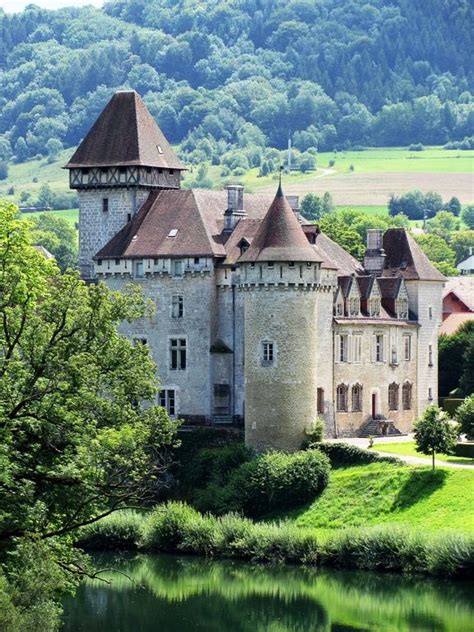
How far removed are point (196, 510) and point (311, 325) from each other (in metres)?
8.22

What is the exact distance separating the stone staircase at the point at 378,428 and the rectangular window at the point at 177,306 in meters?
8.54

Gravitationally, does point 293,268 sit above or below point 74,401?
above

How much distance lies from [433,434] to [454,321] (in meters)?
34.3

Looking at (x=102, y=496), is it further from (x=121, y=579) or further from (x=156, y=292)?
(x=156, y=292)

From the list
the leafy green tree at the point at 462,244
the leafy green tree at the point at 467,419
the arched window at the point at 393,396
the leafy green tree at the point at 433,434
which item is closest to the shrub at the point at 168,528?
the leafy green tree at the point at 433,434

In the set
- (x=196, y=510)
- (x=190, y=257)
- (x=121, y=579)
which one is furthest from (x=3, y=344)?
(x=190, y=257)

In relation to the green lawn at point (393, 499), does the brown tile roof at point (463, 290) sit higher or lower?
higher

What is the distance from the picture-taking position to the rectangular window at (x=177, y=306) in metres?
83.9

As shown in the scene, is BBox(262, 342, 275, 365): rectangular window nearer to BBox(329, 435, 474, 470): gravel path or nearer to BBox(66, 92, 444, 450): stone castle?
BBox(66, 92, 444, 450): stone castle

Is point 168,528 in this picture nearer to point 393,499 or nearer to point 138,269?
point 393,499

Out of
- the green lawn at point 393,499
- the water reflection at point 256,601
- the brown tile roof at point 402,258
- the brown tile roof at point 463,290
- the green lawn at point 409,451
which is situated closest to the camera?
the water reflection at point 256,601

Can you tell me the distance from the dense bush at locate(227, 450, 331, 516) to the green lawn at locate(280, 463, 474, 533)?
52 centimetres

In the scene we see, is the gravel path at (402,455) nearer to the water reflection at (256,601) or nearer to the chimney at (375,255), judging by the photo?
the chimney at (375,255)

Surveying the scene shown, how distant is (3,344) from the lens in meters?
51.8
